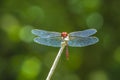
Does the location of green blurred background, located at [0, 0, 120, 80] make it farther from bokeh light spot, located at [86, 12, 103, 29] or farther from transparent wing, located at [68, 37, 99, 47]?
transparent wing, located at [68, 37, 99, 47]

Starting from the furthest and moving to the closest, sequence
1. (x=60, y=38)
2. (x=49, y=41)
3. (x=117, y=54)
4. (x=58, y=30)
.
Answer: (x=117, y=54), (x=58, y=30), (x=49, y=41), (x=60, y=38)

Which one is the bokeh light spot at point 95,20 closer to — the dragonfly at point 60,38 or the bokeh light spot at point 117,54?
the bokeh light spot at point 117,54

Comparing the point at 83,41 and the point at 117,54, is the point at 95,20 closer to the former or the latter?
the point at 117,54

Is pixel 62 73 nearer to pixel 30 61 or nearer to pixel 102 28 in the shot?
pixel 30 61

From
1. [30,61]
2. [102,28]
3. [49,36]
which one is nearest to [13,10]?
[30,61]

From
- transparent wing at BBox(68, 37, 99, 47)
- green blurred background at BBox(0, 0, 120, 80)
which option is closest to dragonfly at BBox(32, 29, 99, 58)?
transparent wing at BBox(68, 37, 99, 47)

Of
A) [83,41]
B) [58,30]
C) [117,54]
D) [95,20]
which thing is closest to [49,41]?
[83,41]

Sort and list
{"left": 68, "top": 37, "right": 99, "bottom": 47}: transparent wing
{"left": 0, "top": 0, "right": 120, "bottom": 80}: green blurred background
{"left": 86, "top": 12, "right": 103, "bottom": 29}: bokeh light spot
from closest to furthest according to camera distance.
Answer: {"left": 68, "top": 37, "right": 99, "bottom": 47}: transparent wing, {"left": 0, "top": 0, "right": 120, "bottom": 80}: green blurred background, {"left": 86, "top": 12, "right": 103, "bottom": 29}: bokeh light spot

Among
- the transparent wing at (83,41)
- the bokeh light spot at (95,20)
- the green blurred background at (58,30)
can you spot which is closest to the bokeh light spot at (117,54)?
the green blurred background at (58,30)
